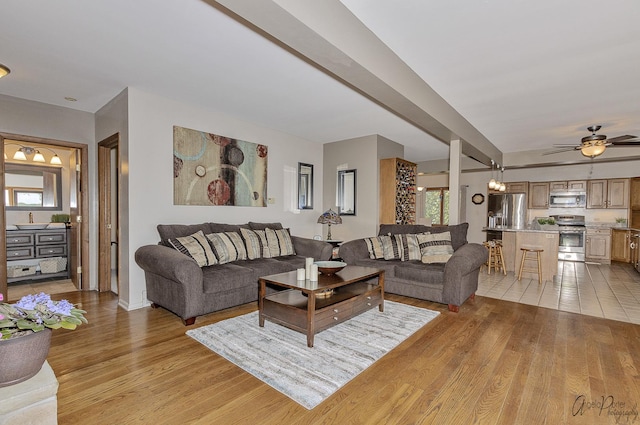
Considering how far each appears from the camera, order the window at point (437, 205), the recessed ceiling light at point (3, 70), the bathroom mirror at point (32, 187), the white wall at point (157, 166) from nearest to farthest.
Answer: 1. the recessed ceiling light at point (3, 70)
2. the white wall at point (157, 166)
3. the bathroom mirror at point (32, 187)
4. the window at point (437, 205)

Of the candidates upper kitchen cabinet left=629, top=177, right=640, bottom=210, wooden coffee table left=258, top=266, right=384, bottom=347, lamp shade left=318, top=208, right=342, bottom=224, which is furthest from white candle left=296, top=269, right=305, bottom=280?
upper kitchen cabinet left=629, top=177, right=640, bottom=210

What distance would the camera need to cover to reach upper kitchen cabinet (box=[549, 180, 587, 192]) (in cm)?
733

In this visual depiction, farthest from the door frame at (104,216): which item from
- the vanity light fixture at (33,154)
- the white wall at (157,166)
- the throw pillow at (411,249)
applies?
the throw pillow at (411,249)

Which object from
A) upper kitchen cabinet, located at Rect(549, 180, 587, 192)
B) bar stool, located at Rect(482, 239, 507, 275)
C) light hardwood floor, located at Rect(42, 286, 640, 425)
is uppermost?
upper kitchen cabinet, located at Rect(549, 180, 587, 192)

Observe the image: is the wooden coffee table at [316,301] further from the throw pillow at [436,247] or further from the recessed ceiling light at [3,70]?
the recessed ceiling light at [3,70]

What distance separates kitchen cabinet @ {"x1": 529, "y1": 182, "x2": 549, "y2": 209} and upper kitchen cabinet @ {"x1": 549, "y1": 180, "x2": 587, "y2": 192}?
0.14 m

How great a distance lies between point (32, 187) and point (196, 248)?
168 inches

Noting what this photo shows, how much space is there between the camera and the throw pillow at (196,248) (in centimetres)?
351

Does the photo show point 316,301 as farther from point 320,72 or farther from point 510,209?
point 510,209

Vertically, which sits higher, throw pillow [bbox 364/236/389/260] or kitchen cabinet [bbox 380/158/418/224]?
kitchen cabinet [bbox 380/158/418/224]

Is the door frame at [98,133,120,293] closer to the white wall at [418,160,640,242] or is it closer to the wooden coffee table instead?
the wooden coffee table

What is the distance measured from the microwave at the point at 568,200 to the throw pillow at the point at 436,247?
514cm

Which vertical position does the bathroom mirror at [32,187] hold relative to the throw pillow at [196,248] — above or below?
above

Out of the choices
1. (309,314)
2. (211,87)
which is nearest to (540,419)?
(309,314)
